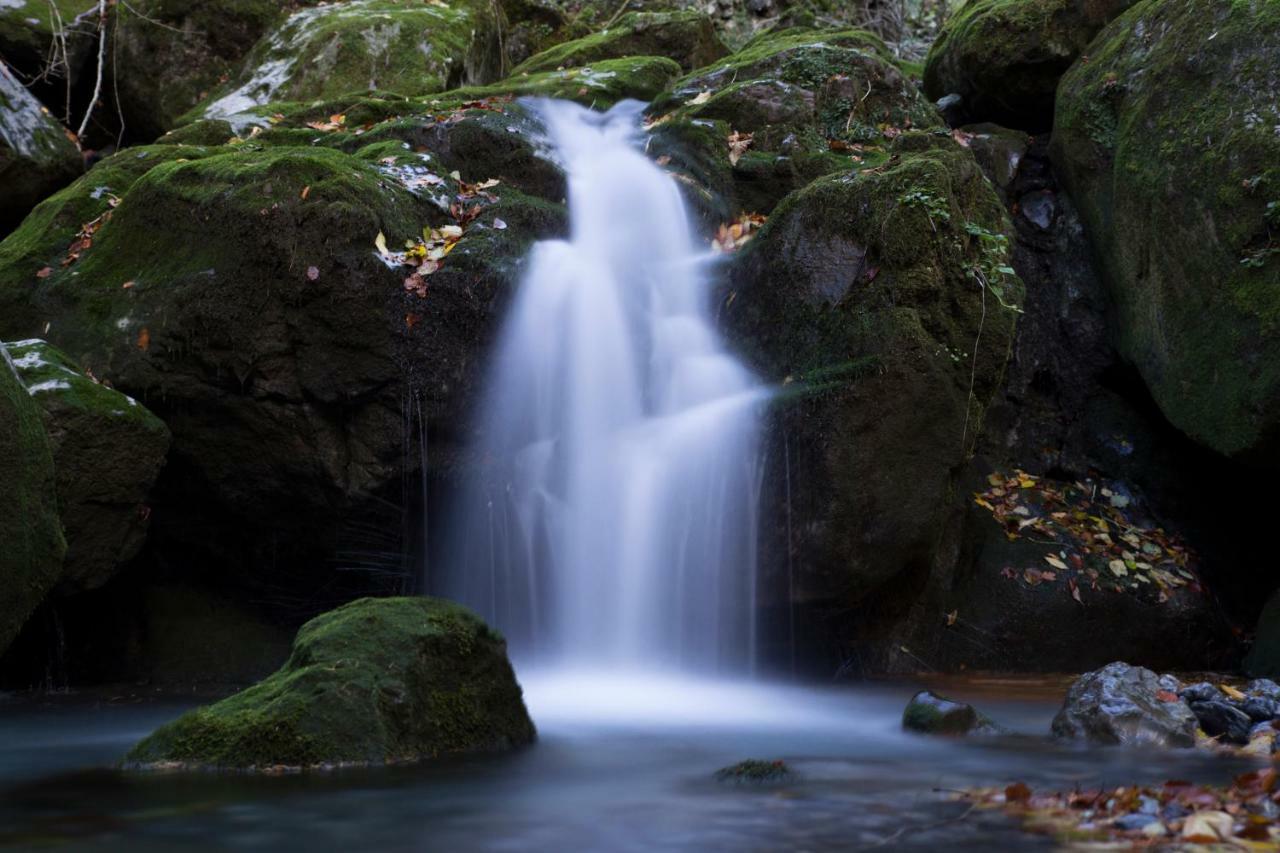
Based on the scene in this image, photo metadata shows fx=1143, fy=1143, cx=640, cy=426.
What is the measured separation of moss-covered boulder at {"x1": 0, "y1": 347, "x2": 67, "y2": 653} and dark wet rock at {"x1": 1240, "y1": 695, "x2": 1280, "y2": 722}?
19.2 feet

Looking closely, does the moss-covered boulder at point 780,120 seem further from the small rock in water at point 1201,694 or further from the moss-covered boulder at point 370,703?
the moss-covered boulder at point 370,703

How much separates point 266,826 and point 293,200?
4.61 meters

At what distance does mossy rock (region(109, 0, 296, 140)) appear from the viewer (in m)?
13.3

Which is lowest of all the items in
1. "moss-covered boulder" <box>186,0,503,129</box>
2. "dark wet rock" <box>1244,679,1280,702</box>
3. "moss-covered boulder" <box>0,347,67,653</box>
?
"dark wet rock" <box>1244,679,1280,702</box>

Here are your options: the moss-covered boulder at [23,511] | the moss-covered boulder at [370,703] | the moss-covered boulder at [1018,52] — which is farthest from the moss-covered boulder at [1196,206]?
the moss-covered boulder at [23,511]

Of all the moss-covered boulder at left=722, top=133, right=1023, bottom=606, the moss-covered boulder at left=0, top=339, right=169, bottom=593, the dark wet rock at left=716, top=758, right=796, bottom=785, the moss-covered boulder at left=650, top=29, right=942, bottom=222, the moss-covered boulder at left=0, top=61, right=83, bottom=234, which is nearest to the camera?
the dark wet rock at left=716, top=758, right=796, bottom=785

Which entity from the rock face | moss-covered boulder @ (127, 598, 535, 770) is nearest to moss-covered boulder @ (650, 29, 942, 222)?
→ the rock face

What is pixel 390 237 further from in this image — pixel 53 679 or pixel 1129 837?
pixel 1129 837

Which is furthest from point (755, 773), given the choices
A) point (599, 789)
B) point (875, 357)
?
point (875, 357)

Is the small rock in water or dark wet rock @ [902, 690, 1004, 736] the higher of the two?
the small rock in water

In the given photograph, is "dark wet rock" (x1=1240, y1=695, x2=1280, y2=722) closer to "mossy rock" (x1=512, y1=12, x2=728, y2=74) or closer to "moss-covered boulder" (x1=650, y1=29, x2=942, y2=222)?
"moss-covered boulder" (x1=650, y1=29, x2=942, y2=222)

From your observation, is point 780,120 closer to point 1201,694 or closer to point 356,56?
point 356,56

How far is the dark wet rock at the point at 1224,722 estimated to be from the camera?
5.24 metres

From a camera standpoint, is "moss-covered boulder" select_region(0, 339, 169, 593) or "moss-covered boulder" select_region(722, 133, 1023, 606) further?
"moss-covered boulder" select_region(722, 133, 1023, 606)
